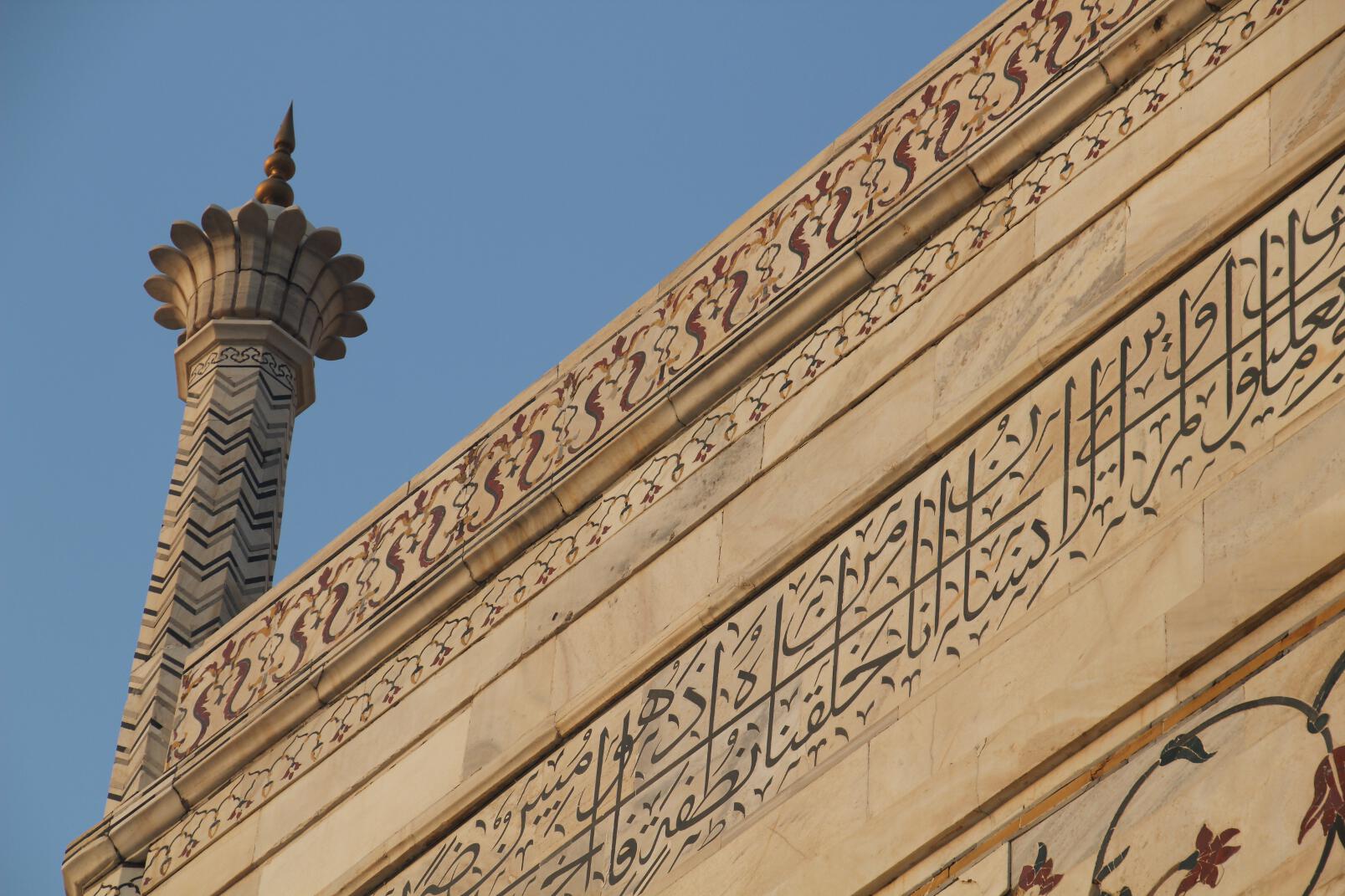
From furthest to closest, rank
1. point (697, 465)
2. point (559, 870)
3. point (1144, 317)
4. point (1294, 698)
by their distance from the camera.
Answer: point (697, 465), point (559, 870), point (1144, 317), point (1294, 698)

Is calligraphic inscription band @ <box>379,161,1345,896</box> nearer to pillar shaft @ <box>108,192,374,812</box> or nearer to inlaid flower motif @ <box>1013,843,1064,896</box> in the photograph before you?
inlaid flower motif @ <box>1013,843,1064,896</box>

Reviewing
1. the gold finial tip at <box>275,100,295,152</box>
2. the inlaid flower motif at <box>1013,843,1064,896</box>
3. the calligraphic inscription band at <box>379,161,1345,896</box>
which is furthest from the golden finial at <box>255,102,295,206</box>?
the inlaid flower motif at <box>1013,843,1064,896</box>

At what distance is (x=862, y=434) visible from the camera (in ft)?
16.4

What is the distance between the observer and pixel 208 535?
6.83 meters

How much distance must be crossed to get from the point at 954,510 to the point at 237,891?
170 cm

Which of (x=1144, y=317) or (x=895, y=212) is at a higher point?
(x=895, y=212)

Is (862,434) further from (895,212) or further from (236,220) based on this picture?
(236,220)

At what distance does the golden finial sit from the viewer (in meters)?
7.49

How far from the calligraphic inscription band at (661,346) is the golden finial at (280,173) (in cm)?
153

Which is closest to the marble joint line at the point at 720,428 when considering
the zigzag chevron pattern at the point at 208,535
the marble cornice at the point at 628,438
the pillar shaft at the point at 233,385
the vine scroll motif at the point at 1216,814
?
the marble cornice at the point at 628,438

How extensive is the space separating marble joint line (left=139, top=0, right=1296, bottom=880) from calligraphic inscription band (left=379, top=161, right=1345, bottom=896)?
44 cm

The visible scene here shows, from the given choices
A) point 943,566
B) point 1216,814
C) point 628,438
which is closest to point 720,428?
point 628,438

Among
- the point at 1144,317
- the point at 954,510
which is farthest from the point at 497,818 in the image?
the point at 1144,317

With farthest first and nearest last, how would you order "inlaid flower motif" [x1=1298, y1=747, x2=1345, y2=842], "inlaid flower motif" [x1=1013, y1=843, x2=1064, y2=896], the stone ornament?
the stone ornament, "inlaid flower motif" [x1=1013, y1=843, x2=1064, y2=896], "inlaid flower motif" [x1=1298, y1=747, x2=1345, y2=842]
